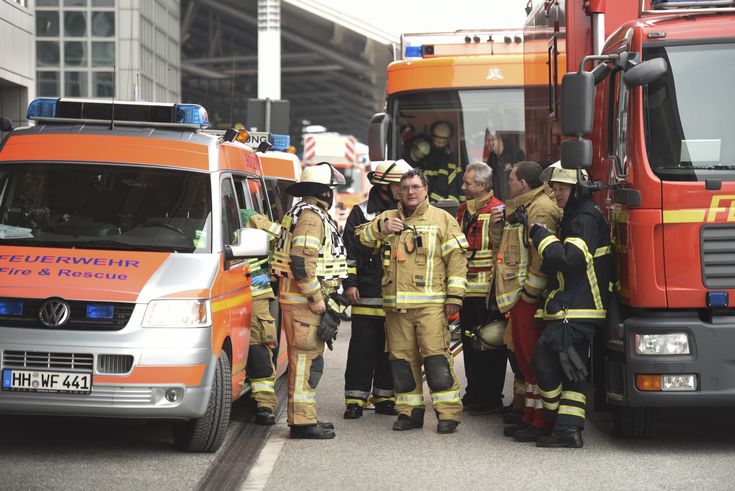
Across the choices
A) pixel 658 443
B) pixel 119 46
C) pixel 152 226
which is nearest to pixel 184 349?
pixel 152 226

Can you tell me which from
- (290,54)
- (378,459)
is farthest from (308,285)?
(290,54)

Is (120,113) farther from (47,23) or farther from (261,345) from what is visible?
(47,23)

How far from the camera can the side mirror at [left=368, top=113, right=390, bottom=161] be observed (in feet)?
47.3

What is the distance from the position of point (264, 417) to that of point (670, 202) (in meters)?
3.48

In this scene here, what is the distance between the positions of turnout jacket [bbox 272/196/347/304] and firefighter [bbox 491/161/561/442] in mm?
1188

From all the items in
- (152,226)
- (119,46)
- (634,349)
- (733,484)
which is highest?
(119,46)

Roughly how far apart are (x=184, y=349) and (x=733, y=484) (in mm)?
3379

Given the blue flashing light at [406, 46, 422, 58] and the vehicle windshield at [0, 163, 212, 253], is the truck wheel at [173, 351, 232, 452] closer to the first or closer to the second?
the vehicle windshield at [0, 163, 212, 253]

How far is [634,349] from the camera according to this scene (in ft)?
27.6

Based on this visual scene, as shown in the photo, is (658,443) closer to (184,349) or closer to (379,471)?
(379,471)

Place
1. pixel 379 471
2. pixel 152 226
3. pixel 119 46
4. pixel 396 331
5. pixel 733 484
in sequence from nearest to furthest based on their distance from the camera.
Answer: pixel 733 484
pixel 379 471
pixel 152 226
pixel 396 331
pixel 119 46

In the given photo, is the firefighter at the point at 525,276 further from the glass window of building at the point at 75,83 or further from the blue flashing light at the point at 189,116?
the glass window of building at the point at 75,83

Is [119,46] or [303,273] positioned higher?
[119,46]

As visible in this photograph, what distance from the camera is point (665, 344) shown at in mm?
8344
